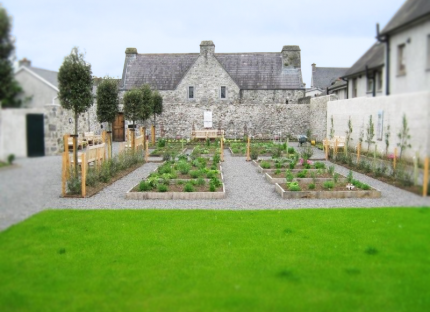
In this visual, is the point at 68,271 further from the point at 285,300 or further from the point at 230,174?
the point at 230,174

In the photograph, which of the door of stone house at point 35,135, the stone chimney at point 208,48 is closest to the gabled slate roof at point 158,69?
the stone chimney at point 208,48

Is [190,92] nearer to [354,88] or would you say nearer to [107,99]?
[107,99]

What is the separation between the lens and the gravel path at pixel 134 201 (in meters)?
3.23

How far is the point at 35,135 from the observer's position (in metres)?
3.23

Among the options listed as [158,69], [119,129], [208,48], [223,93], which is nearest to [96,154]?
[119,129]

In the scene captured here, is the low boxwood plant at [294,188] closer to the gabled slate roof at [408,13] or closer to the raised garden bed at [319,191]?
the raised garden bed at [319,191]

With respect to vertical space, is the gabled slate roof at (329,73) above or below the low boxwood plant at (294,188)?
above

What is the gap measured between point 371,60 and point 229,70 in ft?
163

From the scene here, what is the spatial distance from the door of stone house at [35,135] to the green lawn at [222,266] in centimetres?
68

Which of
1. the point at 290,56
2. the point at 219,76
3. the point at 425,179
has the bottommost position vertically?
the point at 425,179

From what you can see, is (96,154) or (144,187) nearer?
(144,187)

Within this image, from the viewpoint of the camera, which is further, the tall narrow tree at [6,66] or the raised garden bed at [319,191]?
the raised garden bed at [319,191]

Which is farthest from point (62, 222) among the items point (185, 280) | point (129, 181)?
point (129, 181)

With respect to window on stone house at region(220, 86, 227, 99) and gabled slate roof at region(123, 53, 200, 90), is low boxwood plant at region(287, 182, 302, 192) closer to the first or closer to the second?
window on stone house at region(220, 86, 227, 99)
